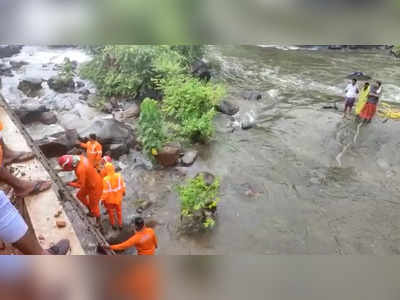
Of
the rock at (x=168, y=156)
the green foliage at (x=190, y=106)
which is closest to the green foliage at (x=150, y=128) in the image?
the rock at (x=168, y=156)

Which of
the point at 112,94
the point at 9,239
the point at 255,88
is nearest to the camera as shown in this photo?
the point at 9,239

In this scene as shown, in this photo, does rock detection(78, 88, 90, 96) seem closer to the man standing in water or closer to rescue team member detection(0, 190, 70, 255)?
the man standing in water

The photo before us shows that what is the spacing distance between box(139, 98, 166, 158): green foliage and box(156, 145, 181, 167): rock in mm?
82

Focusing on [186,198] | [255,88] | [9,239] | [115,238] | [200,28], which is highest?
[200,28]

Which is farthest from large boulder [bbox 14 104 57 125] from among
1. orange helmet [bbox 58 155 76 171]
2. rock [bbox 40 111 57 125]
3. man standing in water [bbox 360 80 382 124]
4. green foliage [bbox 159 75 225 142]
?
man standing in water [bbox 360 80 382 124]

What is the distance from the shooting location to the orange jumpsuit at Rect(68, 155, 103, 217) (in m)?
3.06

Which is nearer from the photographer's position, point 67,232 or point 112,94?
point 67,232

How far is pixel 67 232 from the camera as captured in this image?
2330 mm

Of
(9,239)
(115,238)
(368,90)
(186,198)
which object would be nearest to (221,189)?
(186,198)

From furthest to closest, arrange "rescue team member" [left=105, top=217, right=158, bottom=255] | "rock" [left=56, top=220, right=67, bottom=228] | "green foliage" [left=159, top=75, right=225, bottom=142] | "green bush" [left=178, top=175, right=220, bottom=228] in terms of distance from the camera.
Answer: "green foliage" [left=159, top=75, right=225, bottom=142] < "green bush" [left=178, top=175, right=220, bottom=228] < "rescue team member" [left=105, top=217, right=158, bottom=255] < "rock" [left=56, top=220, right=67, bottom=228]

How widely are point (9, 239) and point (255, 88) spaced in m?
6.03

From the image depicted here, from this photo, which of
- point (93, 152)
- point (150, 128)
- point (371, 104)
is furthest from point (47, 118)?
point (371, 104)

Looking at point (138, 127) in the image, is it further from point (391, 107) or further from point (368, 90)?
point (391, 107)

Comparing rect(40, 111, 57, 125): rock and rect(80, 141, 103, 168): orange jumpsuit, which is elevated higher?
rect(80, 141, 103, 168): orange jumpsuit
